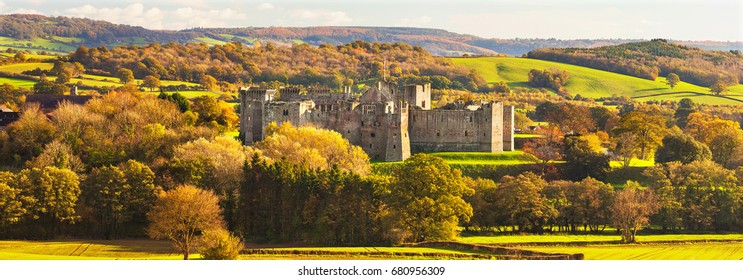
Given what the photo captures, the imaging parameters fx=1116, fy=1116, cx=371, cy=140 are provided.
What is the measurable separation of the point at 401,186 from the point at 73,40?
348 ft

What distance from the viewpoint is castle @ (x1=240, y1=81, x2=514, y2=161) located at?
76000 millimetres

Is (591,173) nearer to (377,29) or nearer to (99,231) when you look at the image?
(99,231)

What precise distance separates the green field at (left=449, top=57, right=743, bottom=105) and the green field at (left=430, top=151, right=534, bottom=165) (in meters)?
63.6

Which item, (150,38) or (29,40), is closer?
(29,40)

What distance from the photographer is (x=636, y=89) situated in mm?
148500

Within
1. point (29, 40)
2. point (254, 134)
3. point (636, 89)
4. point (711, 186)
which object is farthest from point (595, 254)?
point (29, 40)

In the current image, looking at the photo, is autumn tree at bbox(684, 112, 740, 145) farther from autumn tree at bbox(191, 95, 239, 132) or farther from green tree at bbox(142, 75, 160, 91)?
green tree at bbox(142, 75, 160, 91)

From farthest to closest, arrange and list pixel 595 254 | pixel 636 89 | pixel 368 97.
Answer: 1. pixel 636 89
2. pixel 368 97
3. pixel 595 254

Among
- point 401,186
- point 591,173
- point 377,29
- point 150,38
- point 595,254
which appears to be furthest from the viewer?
point 377,29

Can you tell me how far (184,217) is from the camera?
2249 inches

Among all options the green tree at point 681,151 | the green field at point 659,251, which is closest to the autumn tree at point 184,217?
the green field at point 659,251

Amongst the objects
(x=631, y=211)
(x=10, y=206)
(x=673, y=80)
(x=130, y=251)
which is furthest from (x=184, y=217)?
(x=673, y=80)

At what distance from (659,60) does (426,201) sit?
115 metres

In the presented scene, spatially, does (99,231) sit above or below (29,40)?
below
